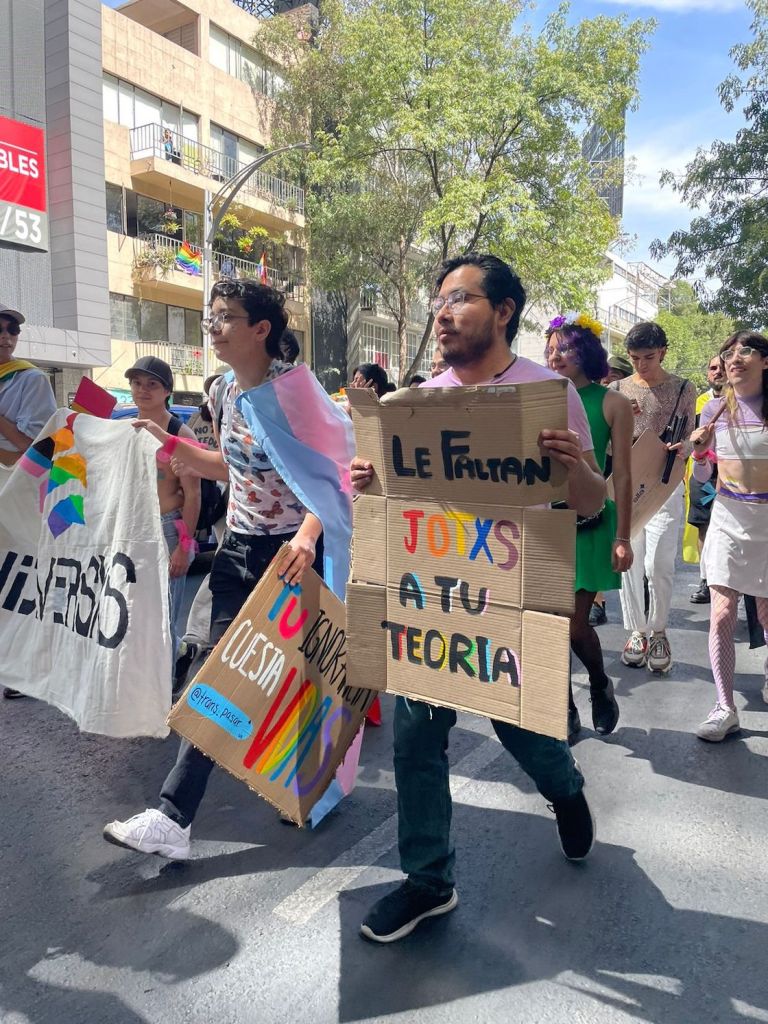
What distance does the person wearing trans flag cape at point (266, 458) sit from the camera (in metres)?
2.92

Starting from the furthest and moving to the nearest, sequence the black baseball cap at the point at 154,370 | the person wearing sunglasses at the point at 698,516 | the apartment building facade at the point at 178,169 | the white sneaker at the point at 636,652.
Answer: the apartment building facade at the point at 178,169, the person wearing sunglasses at the point at 698,516, the white sneaker at the point at 636,652, the black baseball cap at the point at 154,370

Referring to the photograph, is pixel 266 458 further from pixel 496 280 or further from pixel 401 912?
pixel 401 912

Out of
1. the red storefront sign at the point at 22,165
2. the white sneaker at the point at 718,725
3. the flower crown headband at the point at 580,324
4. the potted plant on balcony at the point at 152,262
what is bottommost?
the white sneaker at the point at 718,725

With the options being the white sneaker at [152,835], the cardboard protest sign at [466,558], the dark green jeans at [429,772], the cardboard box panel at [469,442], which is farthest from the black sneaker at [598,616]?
the cardboard box panel at [469,442]

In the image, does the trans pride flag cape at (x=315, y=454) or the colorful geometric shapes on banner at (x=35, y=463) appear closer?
the trans pride flag cape at (x=315, y=454)

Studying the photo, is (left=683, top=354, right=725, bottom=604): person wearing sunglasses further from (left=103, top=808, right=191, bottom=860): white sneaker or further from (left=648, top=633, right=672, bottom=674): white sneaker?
(left=103, top=808, right=191, bottom=860): white sneaker

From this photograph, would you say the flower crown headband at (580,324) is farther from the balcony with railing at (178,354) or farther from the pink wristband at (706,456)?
the balcony with railing at (178,354)

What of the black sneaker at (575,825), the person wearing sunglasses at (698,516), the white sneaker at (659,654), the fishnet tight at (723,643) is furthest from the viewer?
the person wearing sunglasses at (698,516)

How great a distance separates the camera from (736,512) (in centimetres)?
407

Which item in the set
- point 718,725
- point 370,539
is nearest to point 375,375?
point 718,725

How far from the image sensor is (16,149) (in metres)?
13.9

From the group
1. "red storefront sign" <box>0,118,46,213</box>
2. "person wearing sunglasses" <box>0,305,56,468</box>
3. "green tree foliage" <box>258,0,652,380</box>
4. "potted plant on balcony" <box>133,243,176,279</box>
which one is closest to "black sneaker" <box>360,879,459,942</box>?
"person wearing sunglasses" <box>0,305,56,468</box>

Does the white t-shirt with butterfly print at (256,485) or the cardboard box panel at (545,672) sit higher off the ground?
the white t-shirt with butterfly print at (256,485)

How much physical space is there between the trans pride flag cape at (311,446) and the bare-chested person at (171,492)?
1.08m
